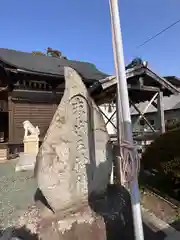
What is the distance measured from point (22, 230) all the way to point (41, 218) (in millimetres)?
415

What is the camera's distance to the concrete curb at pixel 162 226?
3.52 meters

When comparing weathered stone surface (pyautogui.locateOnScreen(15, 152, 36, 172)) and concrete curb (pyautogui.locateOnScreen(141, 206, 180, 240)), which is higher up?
weathered stone surface (pyautogui.locateOnScreen(15, 152, 36, 172))

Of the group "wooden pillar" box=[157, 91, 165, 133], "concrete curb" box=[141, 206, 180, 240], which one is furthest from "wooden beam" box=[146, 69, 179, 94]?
"concrete curb" box=[141, 206, 180, 240]

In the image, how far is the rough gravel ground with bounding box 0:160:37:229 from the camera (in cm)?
428

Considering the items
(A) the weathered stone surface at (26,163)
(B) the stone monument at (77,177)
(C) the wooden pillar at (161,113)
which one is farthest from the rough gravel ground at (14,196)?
(C) the wooden pillar at (161,113)

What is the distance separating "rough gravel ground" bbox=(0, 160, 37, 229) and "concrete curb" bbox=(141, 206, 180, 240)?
6.68 ft

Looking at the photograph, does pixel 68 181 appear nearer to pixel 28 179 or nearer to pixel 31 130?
pixel 28 179

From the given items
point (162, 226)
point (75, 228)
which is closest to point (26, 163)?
point (162, 226)

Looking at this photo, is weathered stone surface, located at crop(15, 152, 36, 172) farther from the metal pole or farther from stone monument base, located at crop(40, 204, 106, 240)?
the metal pole

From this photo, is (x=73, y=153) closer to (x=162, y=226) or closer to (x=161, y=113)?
(x=162, y=226)

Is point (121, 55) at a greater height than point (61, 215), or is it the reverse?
point (121, 55)

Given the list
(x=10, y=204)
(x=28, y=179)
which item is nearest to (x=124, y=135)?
(x=10, y=204)

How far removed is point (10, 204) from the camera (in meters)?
5.13

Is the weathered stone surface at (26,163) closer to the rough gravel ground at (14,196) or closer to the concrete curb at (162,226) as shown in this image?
the rough gravel ground at (14,196)
